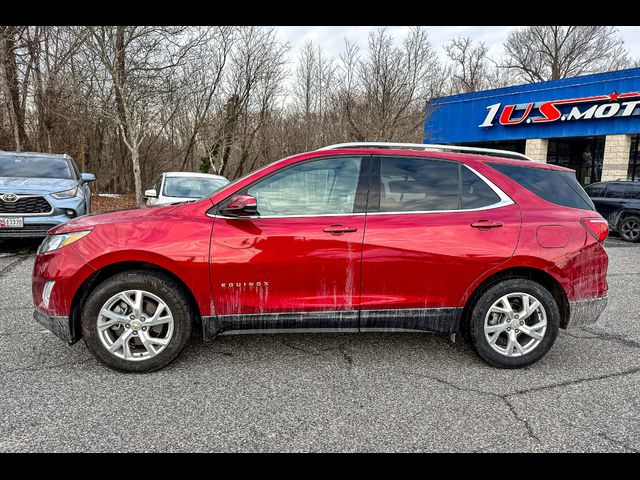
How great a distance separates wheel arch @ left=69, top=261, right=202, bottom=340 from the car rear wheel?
12.3 metres

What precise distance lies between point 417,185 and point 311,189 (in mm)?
857

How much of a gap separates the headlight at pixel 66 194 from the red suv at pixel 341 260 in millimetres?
4862

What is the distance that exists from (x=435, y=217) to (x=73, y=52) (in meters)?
18.6

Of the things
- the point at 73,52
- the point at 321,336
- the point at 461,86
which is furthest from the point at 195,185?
the point at 461,86

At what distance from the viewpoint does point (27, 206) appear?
23.6ft

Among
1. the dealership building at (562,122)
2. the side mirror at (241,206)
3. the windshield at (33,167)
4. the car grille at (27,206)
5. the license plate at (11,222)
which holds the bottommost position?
the license plate at (11,222)

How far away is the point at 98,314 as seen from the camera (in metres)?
3.16

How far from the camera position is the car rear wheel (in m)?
11.3

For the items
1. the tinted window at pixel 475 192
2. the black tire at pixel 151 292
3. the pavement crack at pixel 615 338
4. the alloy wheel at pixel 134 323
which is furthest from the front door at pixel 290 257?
the pavement crack at pixel 615 338

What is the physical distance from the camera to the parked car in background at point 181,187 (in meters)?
9.22

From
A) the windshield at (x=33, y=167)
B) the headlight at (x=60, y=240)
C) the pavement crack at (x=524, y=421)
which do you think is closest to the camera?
the pavement crack at (x=524, y=421)

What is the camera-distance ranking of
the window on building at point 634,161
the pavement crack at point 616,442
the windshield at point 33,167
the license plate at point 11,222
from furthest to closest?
the window on building at point 634,161, the windshield at point 33,167, the license plate at point 11,222, the pavement crack at point 616,442

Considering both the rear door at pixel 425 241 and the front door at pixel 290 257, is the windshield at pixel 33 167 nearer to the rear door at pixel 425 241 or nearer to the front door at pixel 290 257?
the front door at pixel 290 257

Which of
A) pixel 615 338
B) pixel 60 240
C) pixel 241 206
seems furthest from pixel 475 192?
pixel 60 240
